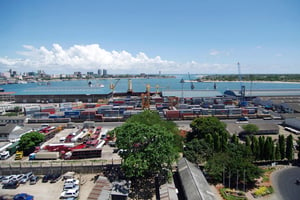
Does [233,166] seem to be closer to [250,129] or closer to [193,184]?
[193,184]

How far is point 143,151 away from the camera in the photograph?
13.6 m

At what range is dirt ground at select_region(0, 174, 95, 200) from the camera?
1331 cm

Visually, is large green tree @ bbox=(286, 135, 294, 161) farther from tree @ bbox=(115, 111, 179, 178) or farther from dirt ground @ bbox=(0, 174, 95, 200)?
dirt ground @ bbox=(0, 174, 95, 200)

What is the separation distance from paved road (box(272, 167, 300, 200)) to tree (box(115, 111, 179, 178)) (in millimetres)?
7782

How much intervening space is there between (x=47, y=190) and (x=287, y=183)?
1819 cm

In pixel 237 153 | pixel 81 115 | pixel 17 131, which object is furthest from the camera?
pixel 81 115

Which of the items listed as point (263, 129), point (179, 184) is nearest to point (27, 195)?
point (179, 184)

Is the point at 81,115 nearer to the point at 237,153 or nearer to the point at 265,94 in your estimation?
the point at 237,153

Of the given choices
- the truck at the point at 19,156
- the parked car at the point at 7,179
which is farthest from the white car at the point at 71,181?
the truck at the point at 19,156

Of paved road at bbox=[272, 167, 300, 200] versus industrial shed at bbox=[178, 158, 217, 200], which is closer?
industrial shed at bbox=[178, 158, 217, 200]

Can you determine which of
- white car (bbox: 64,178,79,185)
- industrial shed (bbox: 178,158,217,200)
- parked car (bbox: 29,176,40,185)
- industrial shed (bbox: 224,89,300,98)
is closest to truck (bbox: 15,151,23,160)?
parked car (bbox: 29,176,40,185)

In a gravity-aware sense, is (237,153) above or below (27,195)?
above

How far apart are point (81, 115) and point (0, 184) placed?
1867 cm

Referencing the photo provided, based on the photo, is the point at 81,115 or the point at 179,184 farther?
the point at 81,115
